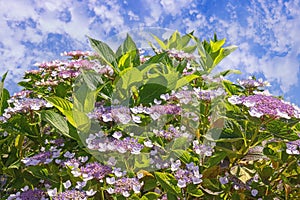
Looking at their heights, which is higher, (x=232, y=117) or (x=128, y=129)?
(x=232, y=117)

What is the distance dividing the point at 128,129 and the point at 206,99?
32cm

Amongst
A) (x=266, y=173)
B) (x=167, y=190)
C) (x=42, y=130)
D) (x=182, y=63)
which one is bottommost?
(x=167, y=190)

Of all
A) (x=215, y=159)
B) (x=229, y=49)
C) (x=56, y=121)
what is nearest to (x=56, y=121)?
(x=56, y=121)

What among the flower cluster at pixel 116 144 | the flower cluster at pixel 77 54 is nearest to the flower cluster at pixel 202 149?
the flower cluster at pixel 116 144

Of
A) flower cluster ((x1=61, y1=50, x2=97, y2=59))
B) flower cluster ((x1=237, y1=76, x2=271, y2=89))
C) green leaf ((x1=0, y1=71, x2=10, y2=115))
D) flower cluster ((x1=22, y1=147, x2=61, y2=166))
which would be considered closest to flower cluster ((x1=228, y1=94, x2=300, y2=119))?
flower cluster ((x1=237, y1=76, x2=271, y2=89))

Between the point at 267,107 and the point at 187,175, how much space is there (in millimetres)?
365

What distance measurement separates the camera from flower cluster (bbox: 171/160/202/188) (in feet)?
4.73

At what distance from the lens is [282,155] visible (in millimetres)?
1682

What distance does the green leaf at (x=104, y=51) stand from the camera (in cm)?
189

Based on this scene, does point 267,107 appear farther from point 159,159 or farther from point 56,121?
point 56,121

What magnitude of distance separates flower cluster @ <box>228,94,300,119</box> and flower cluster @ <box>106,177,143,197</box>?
1.50ft

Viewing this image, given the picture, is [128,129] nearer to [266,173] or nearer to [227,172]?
[227,172]

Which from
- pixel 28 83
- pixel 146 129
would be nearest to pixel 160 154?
pixel 146 129

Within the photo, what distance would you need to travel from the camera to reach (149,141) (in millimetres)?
1537
